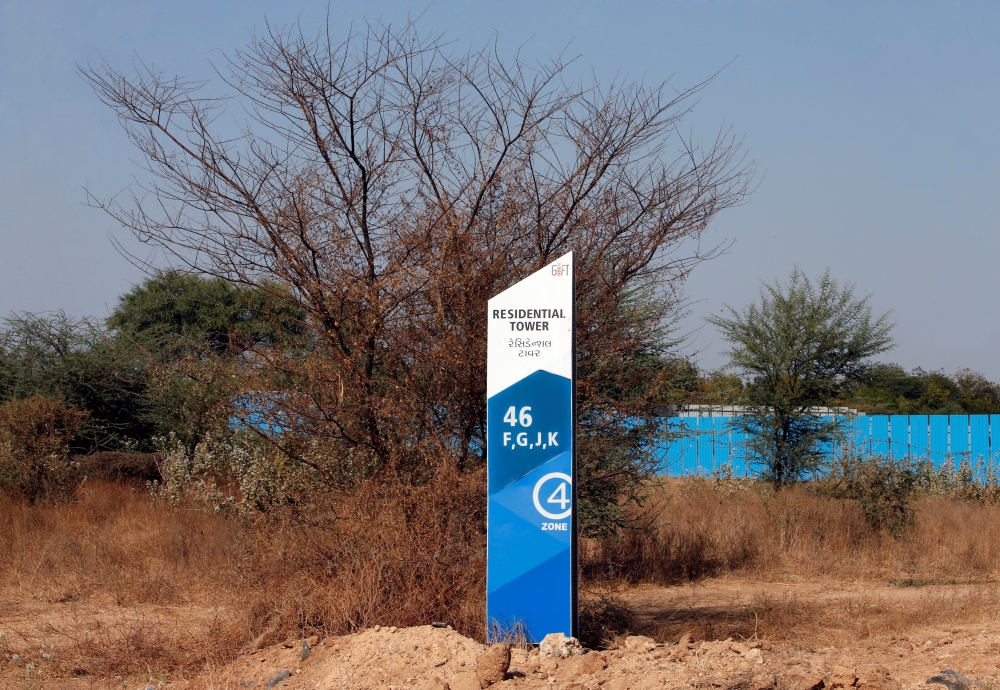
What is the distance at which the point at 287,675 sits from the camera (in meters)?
6.18

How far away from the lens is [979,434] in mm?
21859

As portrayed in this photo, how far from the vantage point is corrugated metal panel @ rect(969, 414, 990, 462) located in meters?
21.8

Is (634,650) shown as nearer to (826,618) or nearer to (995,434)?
(826,618)

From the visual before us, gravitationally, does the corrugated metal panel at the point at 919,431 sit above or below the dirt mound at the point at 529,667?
above

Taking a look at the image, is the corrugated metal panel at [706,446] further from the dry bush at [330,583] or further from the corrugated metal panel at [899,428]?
the dry bush at [330,583]

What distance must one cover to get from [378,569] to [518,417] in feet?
5.43

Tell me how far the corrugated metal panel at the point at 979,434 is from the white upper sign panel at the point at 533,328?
62.5 feet

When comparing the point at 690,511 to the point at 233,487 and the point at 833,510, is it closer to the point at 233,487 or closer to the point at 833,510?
the point at 833,510

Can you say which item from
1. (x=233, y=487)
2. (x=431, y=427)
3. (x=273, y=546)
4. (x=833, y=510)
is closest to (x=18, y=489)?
(x=233, y=487)

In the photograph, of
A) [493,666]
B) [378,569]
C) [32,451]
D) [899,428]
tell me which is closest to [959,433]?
[899,428]

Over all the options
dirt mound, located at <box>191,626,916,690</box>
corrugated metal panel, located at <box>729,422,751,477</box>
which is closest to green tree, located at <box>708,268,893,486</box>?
corrugated metal panel, located at <box>729,422,751,477</box>

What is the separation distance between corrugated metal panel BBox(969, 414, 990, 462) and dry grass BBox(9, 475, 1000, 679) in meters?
8.03

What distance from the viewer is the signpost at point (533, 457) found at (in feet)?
20.2

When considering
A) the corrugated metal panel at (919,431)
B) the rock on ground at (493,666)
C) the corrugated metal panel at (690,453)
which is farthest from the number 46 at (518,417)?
the corrugated metal panel at (919,431)
